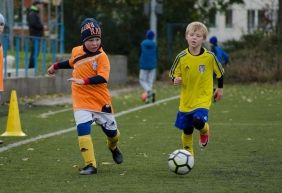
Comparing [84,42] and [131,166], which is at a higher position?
[84,42]

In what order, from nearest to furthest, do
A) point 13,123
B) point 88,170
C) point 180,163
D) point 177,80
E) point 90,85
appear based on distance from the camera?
point 180,163, point 88,170, point 90,85, point 177,80, point 13,123

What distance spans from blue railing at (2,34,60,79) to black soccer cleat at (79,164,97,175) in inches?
558

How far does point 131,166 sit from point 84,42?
62.7 inches

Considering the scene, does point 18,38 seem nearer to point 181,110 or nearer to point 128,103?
point 128,103

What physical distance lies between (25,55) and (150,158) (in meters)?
15.3

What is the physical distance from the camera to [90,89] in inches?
429

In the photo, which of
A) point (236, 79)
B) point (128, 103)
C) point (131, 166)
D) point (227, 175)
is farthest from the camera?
point (236, 79)

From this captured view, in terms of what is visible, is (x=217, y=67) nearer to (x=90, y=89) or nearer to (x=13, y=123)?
(x=90, y=89)

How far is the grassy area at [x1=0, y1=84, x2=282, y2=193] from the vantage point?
9.65 metres

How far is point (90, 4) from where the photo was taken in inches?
1654

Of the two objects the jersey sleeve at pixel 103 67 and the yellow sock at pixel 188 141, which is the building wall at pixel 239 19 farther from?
the jersey sleeve at pixel 103 67

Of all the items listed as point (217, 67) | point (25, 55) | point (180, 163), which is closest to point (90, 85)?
point (180, 163)

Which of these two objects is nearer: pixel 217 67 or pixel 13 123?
pixel 217 67

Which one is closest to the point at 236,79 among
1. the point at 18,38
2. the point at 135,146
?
the point at 18,38
